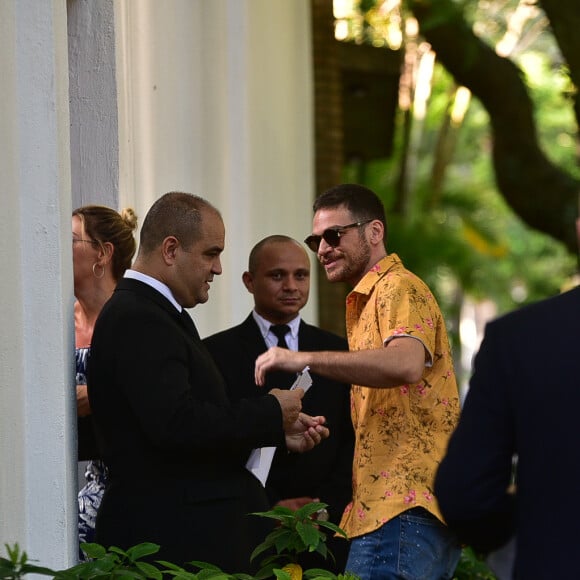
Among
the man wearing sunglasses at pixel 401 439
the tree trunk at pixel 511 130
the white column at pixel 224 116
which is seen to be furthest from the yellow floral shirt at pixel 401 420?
the tree trunk at pixel 511 130

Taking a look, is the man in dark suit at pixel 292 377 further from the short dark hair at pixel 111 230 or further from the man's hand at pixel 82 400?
the man's hand at pixel 82 400

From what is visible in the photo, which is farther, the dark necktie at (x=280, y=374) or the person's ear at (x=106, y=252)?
the dark necktie at (x=280, y=374)

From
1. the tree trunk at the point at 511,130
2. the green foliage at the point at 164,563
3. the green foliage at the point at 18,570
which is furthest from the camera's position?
the tree trunk at the point at 511,130

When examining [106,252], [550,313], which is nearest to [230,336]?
[106,252]

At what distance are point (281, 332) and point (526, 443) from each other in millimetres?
2934

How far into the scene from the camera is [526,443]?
2984 millimetres

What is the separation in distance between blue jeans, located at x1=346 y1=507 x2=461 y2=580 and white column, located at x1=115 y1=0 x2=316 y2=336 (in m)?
2.26

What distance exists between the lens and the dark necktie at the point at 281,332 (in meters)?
5.84

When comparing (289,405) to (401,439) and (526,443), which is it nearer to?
(401,439)

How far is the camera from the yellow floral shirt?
4262 millimetres

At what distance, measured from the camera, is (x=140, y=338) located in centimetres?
411

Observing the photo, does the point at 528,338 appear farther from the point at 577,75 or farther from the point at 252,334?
the point at 577,75

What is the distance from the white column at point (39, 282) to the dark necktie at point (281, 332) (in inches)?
60.9

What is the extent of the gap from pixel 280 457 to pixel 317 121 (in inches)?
234
